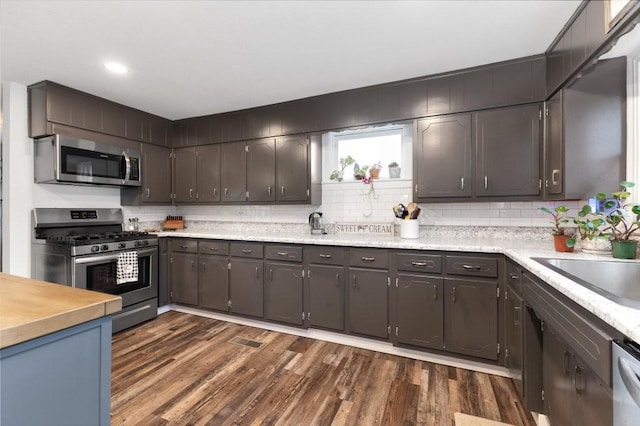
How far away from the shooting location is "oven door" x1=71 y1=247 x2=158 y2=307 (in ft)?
8.86

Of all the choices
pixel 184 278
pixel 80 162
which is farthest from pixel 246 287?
pixel 80 162

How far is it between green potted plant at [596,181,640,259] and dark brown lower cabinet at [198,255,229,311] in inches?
127

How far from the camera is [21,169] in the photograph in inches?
112

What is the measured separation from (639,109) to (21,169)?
5.02 m

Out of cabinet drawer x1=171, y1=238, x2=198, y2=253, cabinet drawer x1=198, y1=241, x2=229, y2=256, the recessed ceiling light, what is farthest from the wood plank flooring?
the recessed ceiling light

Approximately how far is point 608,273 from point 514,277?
468 mm

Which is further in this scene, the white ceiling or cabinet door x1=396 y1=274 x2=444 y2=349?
cabinet door x1=396 y1=274 x2=444 y2=349

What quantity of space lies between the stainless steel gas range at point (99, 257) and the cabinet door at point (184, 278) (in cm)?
21

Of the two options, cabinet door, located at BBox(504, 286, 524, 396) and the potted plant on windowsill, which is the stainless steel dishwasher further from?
the potted plant on windowsill

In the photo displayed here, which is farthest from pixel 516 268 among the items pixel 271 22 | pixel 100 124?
pixel 100 124

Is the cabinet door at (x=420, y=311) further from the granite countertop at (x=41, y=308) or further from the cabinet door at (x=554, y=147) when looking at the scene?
the granite countertop at (x=41, y=308)

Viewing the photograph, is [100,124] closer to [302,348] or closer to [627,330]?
[302,348]

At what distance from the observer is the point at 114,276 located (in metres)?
2.98

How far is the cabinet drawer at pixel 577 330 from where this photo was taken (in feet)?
3.02
